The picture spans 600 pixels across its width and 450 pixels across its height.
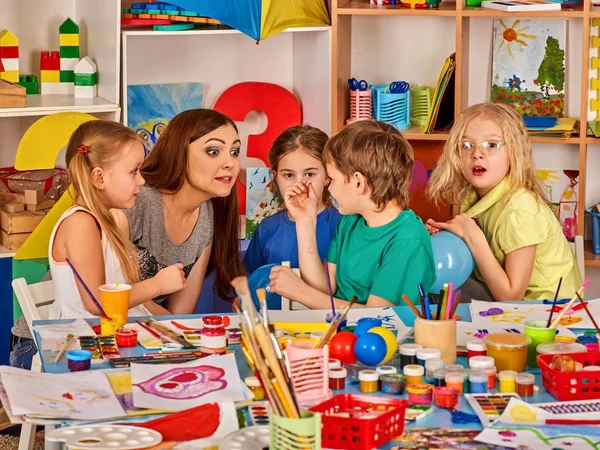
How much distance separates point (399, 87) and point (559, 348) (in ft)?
6.27

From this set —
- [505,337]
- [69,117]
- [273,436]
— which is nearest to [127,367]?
[273,436]

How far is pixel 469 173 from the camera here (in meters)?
2.44

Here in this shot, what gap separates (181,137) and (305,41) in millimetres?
1060

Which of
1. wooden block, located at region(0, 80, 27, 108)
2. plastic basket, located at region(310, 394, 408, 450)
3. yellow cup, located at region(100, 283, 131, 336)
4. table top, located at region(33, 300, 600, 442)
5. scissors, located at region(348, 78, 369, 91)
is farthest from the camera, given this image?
scissors, located at region(348, 78, 369, 91)

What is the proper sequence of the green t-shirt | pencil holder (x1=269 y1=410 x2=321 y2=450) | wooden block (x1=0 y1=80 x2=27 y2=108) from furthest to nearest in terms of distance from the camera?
wooden block (x1=0 y1=80 x2=27 y2=108), the green t-shirt, pencil holder (x1=269 y1=410 x2=321 y2=450)

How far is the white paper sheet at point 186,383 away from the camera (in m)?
1.42

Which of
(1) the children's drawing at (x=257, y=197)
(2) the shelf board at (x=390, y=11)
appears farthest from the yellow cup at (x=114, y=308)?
(2) the shelf board at (x=390, y=11)

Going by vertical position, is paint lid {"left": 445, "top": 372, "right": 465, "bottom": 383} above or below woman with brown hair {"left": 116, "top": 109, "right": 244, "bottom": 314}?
below

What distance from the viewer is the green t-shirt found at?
2.04 metres

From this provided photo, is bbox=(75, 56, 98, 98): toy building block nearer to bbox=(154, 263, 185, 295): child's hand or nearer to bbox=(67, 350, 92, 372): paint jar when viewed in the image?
bbox=(154, 263, 185, 295): child's hand

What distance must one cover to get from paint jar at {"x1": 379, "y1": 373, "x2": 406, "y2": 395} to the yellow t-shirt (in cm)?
93

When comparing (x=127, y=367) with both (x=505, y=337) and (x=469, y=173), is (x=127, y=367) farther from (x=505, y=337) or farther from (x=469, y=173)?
(x=469, y=173)

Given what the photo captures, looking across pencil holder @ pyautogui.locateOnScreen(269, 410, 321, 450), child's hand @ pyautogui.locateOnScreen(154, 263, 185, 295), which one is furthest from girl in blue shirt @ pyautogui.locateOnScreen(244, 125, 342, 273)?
pencil holder @ pyautogui.locateOnScreen(269, 410, 321, 450)

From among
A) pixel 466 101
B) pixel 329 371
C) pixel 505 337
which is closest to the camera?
pixel 329 371
